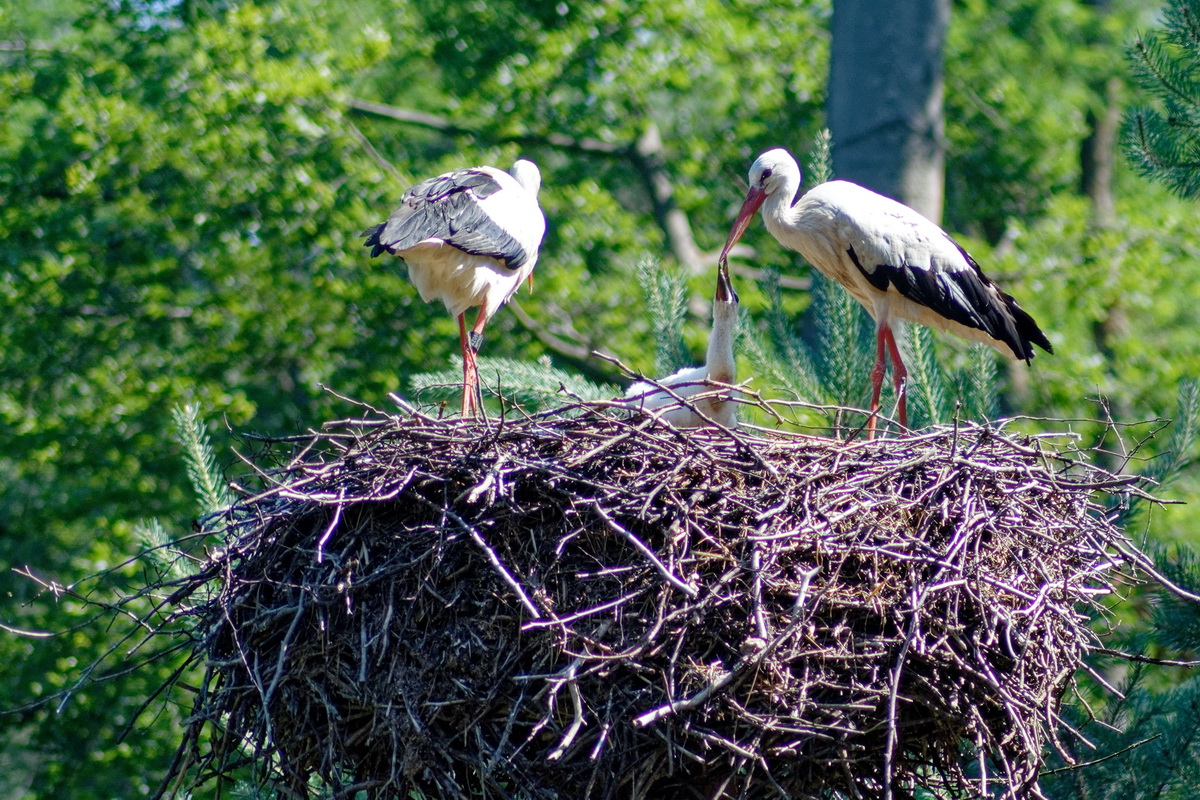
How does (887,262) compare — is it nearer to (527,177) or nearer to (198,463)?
(527,177)

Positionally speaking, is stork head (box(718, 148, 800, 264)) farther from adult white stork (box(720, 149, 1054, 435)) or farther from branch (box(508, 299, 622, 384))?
branch (box(508, 299, 622, 384))

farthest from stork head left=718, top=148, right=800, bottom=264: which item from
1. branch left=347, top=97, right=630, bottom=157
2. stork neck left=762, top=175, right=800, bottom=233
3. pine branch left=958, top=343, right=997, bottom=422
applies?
branch left=347, top=97, right=630, bottom=157

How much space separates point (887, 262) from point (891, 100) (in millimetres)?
3054

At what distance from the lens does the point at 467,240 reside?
6.32 m

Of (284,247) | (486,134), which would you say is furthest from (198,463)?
(486,134)

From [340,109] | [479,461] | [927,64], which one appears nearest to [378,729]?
[479,461]

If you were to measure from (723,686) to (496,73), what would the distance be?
1004 cm

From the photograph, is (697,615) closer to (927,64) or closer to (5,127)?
(927,64)

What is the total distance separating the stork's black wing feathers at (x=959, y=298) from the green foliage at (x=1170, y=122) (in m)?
0.95

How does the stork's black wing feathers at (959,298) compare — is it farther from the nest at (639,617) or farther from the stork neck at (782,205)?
the nest at (639,617)

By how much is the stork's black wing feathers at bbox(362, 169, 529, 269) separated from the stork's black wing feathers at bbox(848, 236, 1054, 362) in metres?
1.82

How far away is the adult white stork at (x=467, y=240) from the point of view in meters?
6.23

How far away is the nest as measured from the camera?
3807 mm

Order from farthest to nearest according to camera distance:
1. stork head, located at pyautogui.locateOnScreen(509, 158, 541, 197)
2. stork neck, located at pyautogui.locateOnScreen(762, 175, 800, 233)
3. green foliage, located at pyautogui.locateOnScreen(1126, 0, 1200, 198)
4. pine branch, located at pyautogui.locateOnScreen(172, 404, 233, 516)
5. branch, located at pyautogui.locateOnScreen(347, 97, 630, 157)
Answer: branch, located at pyautogui.locateOnScreen(347, 97, 630, 157) < stork head, located at pyautogui.locateOnScreen(509, 158, 541, 197) < stork neck, located at pyautogui.locateOnScreen(762, 175, 800, 233) < green foliage, located at pyautogui.locateOnScreen(1126, 0, 1200, 198) < pine branch, located at pyautogui.locateOnScreen(172, 404, 233, 516)
